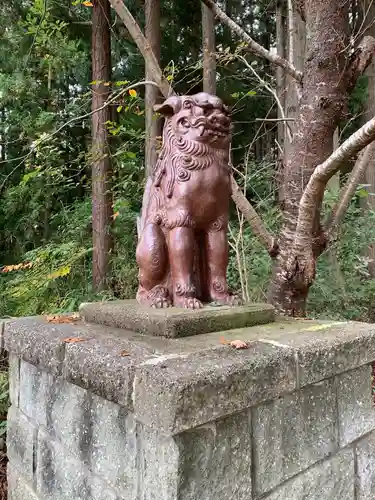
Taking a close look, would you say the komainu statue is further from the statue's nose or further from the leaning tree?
→ the leaning tree

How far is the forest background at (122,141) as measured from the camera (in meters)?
4.68

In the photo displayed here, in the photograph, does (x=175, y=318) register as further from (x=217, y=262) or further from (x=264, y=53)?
(x=264, y=53)

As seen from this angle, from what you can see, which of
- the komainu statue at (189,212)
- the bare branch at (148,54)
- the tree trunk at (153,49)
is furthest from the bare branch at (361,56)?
the tree trunk at (153,49)

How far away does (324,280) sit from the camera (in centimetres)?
482

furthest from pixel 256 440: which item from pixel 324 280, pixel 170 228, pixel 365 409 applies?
pixel 324 280

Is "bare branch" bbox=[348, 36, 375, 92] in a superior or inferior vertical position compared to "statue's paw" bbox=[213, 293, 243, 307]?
superior

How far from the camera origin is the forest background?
468 centimetres

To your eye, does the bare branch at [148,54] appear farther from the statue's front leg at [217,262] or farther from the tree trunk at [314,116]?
the statue's front leg at [217,262]

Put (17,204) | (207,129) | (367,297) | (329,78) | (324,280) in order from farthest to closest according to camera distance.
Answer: (17,204) < (367,297) < (324,280) < (329,78) < (207,129)

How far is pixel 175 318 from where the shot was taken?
5.59 feet

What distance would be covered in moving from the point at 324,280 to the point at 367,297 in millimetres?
918

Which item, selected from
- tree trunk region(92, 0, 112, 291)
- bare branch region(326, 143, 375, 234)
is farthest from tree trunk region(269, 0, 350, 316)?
tree trunk region(92, 0, 112, 291)

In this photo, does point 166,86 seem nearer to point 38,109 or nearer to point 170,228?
point 170,228

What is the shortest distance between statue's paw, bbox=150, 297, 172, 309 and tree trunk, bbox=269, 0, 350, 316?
1532mm
